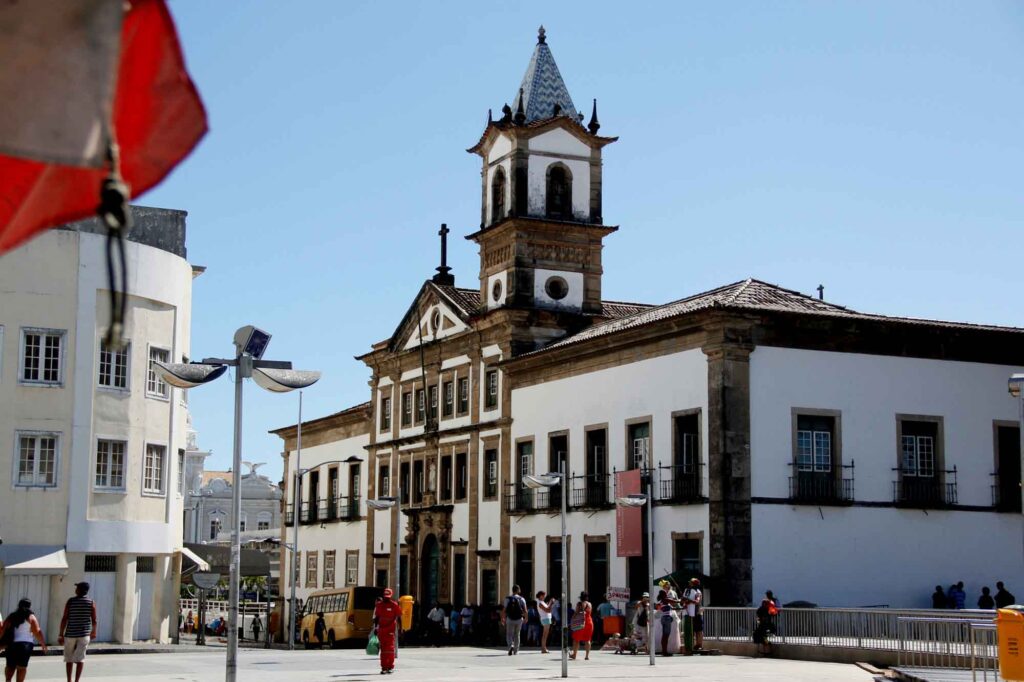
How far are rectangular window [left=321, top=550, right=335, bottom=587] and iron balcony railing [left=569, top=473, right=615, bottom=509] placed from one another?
22.8 metres

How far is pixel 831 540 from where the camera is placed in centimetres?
3881

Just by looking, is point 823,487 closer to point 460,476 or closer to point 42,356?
point 460,476

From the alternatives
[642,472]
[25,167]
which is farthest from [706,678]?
[25,167]

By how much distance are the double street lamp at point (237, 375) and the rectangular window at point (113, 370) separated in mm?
18470

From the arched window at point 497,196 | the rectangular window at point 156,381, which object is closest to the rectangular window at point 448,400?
the arched window at point 497,196

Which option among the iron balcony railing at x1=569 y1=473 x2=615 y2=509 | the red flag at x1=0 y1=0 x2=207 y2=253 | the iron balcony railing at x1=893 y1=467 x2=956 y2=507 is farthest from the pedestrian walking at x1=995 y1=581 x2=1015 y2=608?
the red flag at x1=0 y1=0 x2=207 y2=253

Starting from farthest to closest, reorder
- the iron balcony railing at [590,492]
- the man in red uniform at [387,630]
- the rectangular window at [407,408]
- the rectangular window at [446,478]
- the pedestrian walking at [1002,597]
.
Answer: the rectangular window at [407,408], the rectangular window at [446,478], the iron balcony railing at [590,492], the pedestrian walking at [1002,597], the man in red uniform at [387,630]

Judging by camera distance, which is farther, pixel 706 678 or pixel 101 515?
pixel 101 515

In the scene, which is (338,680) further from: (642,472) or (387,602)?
(642,472)

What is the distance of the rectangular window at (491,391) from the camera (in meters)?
52.4

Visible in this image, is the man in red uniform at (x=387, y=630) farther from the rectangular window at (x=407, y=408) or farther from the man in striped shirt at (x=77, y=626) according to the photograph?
the rectangular window at (x=407, y=408)

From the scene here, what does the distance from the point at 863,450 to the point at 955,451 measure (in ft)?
9.51

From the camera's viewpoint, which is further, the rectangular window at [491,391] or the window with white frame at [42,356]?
the rectangular window at [491,391]

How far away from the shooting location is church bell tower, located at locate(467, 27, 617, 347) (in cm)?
5166
